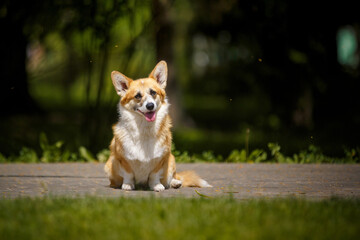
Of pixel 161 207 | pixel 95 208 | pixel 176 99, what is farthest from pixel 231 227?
pixel 176 99

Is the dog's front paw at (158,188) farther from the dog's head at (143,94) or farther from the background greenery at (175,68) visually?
the background greenery at (175,68)

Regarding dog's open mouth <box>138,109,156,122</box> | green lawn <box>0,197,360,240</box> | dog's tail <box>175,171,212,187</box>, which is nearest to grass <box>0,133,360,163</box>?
dog's tail <box>175,171,212,187</box>

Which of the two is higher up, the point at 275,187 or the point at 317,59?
the point at 317,59

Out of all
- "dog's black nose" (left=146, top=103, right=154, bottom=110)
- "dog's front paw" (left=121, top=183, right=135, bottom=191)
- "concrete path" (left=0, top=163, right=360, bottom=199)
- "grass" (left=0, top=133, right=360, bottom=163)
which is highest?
"dog's black nose" (left=146, top=103, right=154, bottom=110)

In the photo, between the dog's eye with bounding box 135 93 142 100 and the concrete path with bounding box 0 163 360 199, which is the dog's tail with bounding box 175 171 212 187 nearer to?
the concrete path with bounding box 0 163 360 199

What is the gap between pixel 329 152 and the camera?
999cm

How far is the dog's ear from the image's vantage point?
5.91m

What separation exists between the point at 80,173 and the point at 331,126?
789cm

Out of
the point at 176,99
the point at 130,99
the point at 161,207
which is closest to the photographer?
the point at 161,207

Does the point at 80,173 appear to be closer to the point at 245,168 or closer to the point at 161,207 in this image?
the point at 245,168

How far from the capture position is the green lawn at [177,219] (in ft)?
11.9

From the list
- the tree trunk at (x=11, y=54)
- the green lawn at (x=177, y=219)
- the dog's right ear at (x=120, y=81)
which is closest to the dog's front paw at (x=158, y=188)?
the green lawn at (x=177, y=219)

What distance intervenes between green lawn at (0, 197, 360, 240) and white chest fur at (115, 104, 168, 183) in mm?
868

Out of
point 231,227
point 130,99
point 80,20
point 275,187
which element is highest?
point 80,20
